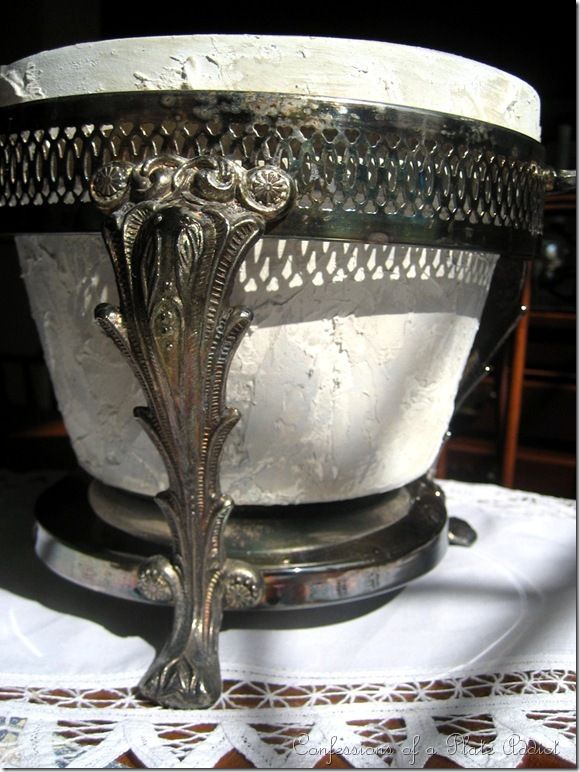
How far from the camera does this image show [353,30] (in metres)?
1.96

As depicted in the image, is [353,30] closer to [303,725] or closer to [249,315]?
[249,315]

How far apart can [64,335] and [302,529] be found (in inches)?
8.6

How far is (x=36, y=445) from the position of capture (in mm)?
1095

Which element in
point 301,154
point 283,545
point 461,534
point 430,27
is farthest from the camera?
point 430,27

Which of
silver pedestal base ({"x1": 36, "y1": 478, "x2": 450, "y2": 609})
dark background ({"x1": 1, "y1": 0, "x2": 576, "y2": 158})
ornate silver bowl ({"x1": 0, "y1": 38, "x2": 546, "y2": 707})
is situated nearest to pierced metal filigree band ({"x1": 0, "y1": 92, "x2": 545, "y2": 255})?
ornate silver bowl ({"x1": 0, "y1": 38, "x2": 546, "y2": 707})

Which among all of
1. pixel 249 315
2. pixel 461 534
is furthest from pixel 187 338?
pixel 461 534

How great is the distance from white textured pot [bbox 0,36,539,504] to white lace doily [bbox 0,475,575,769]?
0.34ft

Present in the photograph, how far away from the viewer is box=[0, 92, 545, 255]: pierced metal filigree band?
41cm

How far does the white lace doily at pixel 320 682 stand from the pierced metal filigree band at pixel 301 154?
0.91ft

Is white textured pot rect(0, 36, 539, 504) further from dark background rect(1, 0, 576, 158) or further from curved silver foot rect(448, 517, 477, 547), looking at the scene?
dark background rect(1, 0, 576, 158)

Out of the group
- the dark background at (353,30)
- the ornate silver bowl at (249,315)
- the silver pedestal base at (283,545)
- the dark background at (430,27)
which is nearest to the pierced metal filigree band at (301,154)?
the ornate silver bowl at (249,315)

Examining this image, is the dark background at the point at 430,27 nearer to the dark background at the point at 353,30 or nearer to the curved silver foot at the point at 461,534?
the dark background at the point at 353,30

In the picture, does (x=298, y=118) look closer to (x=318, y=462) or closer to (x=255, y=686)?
(x=318, y=462)

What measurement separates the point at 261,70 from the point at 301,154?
58 millimetres
